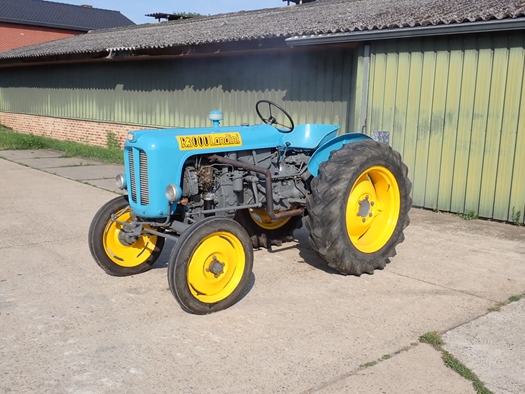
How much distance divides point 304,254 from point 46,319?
8.67 feet

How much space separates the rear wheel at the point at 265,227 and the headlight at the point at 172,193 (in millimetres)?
1277

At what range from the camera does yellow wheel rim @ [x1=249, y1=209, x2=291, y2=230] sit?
18.7ft

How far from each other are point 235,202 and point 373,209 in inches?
53.1

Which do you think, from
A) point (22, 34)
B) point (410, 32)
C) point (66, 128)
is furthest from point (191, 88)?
point (22, 34)

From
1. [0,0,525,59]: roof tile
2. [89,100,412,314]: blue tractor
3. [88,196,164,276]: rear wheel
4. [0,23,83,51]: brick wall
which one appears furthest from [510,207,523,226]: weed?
[0,23,83,51]: brick wall

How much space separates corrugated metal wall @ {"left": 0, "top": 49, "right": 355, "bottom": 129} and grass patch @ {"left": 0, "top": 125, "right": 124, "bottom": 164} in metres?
0.81

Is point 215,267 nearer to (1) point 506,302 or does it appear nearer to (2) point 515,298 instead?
(1) point 506,302

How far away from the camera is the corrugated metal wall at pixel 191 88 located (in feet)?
31.9

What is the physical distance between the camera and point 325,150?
540 centimetres

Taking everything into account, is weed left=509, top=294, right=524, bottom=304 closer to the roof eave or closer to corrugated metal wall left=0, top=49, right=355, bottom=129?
the roof eave

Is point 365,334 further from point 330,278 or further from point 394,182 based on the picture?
point 394,182

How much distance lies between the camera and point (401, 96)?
8.24m

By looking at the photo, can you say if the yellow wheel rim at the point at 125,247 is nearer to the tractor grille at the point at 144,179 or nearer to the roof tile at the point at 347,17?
the tractor grille at the point at 144,179

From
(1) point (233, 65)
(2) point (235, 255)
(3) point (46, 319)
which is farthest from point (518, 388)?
(1) point (233, 65)
